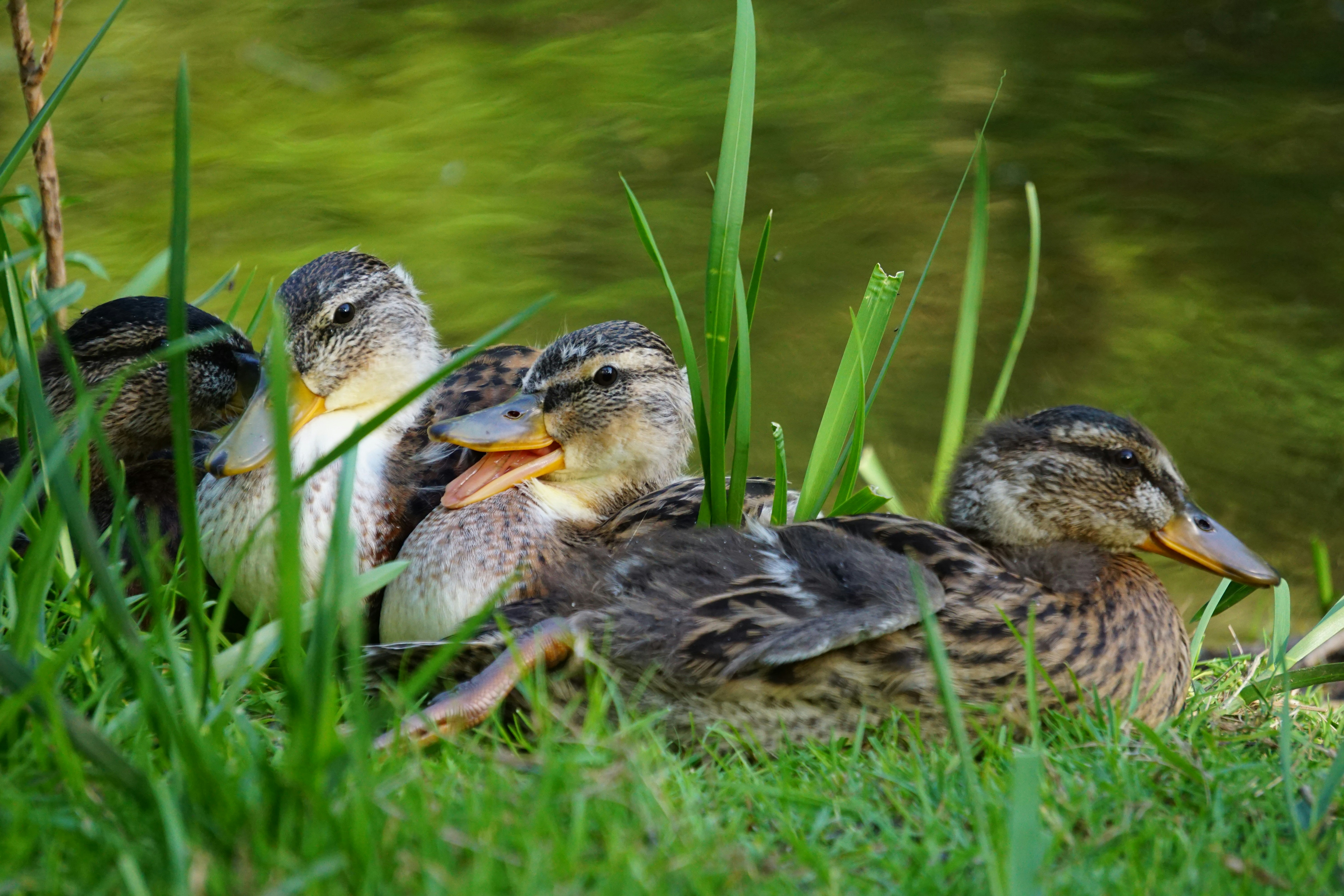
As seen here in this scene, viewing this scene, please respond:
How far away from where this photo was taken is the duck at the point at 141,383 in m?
3.38

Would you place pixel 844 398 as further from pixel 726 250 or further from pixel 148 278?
pixel 148 278

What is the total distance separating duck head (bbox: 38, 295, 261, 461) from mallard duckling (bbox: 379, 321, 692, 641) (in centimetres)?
73

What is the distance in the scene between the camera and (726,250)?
9.95 ft

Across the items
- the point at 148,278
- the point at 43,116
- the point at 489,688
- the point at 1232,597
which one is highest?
the point at 43,116

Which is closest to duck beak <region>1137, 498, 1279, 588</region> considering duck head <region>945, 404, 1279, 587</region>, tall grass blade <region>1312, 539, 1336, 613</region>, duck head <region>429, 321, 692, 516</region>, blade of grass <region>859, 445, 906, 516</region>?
duck head <region>945, 404, 1279, 587</region>

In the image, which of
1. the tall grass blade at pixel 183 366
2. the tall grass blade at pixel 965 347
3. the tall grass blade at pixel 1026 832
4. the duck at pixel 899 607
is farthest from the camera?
the tall grass blade at pixel 965 347

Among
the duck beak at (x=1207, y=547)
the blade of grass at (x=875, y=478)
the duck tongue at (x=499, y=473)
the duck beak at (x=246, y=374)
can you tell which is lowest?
the blade of grass at (x=875, y=478)

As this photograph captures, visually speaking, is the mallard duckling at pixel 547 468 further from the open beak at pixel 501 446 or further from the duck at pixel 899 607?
the duck at pixel 899 607

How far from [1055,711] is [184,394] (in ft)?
5.82

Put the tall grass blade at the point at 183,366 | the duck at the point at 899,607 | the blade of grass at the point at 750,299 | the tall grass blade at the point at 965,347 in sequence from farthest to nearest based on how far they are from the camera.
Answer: the tall grass blade at the point at 965,347 < the blade of grass at the point at 750,299 < the duck at the point at 899,607 < the tall grass blade at the point at 183,366

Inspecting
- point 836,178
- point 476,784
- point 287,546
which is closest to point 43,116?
point 287,546

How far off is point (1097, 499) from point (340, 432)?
1.95 metres

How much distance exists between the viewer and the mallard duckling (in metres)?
2.95

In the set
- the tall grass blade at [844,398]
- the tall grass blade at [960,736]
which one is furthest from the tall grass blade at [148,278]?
the tall grass blade at [960,736]
